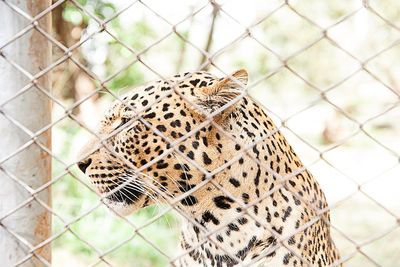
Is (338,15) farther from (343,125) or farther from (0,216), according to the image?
(0,216)

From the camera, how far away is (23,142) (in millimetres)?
2861

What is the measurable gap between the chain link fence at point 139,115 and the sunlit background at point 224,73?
2 centimetres

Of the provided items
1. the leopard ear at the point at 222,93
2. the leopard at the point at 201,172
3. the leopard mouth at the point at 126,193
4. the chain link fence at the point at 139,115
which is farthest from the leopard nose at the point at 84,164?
the leopard ear at the point at 222,93

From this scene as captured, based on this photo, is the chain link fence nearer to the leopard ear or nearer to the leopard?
the leopard

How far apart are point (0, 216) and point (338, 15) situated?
1265cm

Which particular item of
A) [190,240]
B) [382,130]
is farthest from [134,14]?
[382,130]

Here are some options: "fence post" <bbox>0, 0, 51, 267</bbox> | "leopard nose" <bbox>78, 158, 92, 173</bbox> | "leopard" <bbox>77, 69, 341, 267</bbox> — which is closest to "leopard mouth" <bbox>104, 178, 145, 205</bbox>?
"leopard" <bbox>77, 69, 341, 267</bbox>

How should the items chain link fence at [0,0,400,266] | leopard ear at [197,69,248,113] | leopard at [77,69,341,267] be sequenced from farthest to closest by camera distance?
leopard at [77,69,341,267]
leopard ear at [197,69,248,113]
chain link fence at [0,0,400,266]

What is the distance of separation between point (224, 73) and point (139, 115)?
0.39 metres

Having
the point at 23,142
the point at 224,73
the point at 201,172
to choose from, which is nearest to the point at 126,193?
the point at 201,172

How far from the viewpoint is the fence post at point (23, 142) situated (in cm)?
277

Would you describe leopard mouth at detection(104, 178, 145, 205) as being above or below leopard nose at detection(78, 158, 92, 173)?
below

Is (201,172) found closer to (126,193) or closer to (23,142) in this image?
(126,193)

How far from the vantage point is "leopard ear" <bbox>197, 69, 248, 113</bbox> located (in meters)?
3.39
